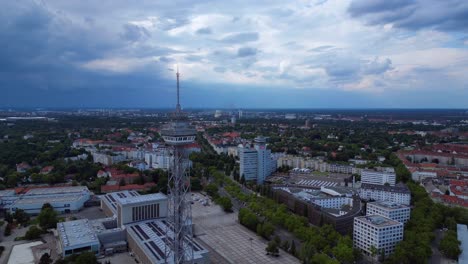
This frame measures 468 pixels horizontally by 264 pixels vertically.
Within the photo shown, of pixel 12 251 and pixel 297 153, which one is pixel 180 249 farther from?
pixel 297 153

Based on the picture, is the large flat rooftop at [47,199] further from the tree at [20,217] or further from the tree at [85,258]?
the tree at [85,258]

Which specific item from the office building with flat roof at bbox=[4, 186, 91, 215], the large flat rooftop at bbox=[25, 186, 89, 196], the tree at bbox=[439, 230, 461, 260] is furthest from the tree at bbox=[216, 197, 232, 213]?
the tree at bbox=[439, 230, 461, 260]

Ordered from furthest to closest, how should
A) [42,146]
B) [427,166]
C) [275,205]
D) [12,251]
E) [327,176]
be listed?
[42,146]
[427,166]
[327,176]
[275,205]
[12,251]

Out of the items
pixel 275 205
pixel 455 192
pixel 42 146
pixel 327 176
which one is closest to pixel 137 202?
pixel 275 205

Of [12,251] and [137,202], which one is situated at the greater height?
[137,202]

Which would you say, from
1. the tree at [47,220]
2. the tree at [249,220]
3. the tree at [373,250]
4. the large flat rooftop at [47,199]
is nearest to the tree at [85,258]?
the tree at [47,220]

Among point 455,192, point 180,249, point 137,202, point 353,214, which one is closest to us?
point 180,249
